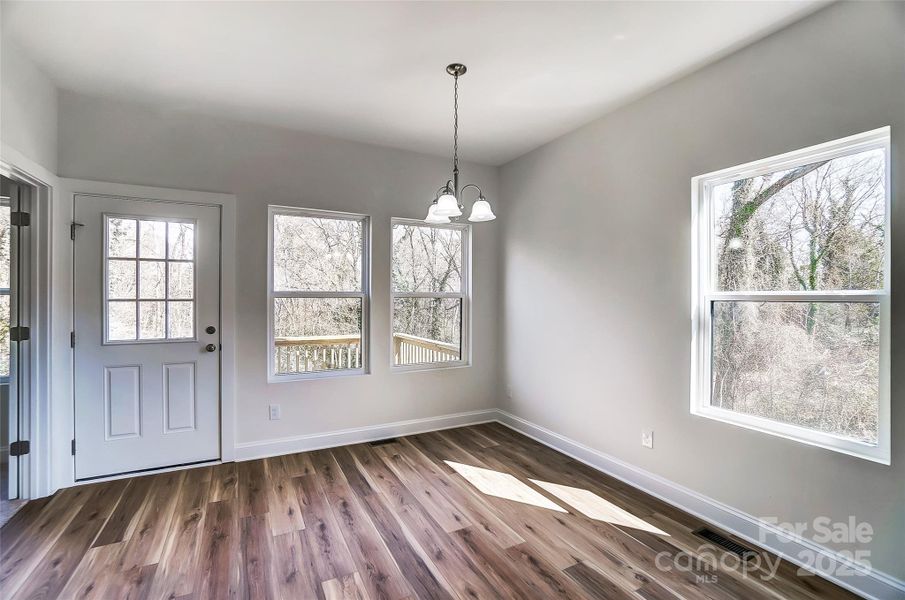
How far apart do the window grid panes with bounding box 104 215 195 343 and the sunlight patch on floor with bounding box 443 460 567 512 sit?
2.42 meters

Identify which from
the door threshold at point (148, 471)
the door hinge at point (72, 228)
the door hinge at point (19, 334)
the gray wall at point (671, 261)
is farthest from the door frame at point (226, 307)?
the gray wall at point (671, 261)

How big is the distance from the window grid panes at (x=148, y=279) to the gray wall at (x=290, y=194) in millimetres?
332

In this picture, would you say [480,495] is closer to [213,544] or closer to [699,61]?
[213,544]

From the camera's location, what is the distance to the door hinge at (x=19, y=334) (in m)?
2.72

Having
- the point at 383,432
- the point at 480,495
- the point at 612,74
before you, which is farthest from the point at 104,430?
the point at 612,74

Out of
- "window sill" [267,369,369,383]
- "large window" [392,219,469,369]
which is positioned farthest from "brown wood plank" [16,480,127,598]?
"large window" [392,219,469,369]

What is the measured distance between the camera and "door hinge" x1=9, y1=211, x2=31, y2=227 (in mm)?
2719

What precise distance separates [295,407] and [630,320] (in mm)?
2857

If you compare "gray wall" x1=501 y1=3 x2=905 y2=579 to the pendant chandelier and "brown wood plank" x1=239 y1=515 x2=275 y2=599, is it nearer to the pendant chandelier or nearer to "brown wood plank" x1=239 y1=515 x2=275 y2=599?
the pendant chandelier

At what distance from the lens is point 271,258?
359 centimetres

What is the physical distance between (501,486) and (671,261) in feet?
6.48

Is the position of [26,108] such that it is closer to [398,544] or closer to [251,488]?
[251,488]

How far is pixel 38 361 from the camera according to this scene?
2736 mm

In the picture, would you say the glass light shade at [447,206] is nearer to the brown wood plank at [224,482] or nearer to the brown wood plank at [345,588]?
the brown wood plank at [345,588]
